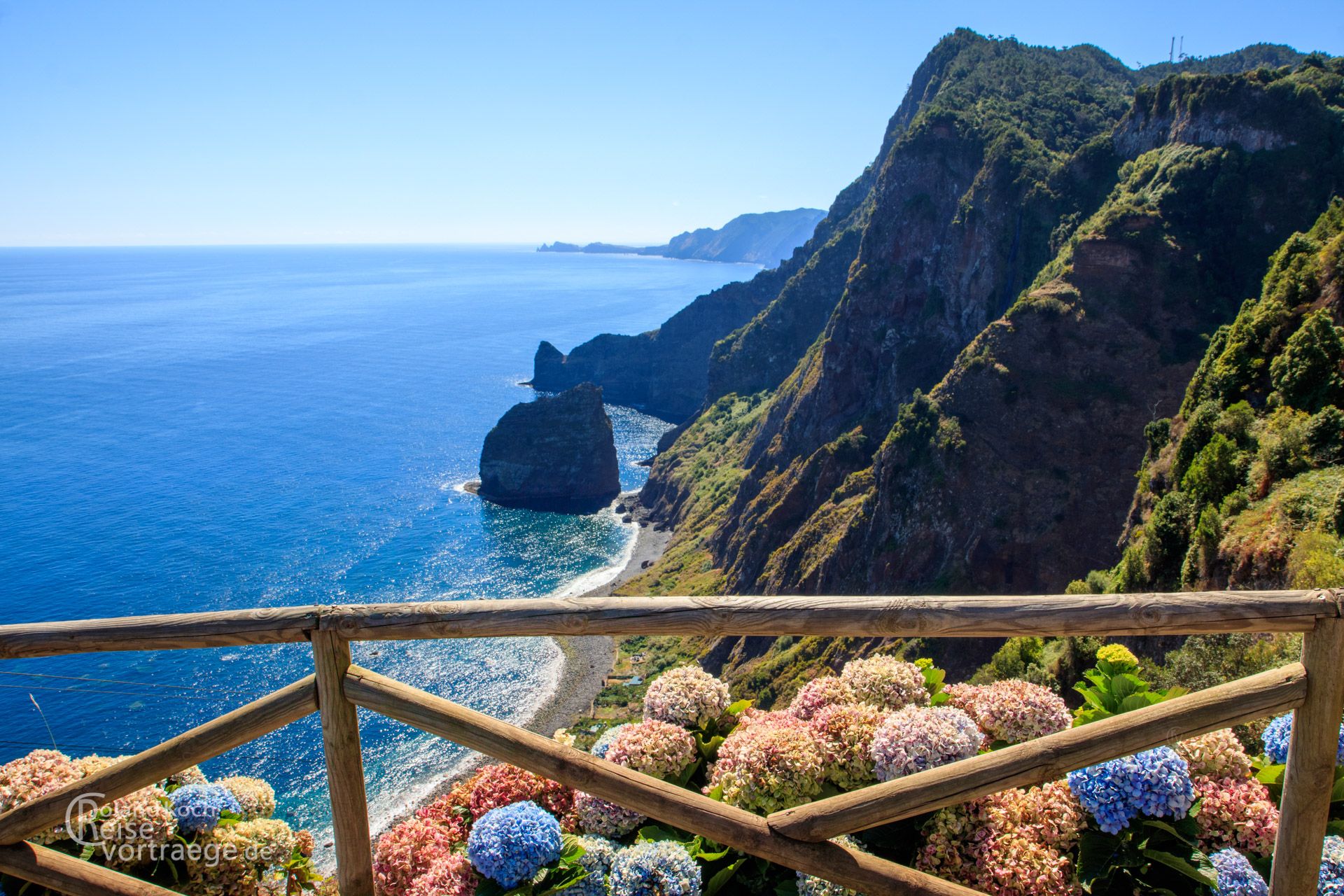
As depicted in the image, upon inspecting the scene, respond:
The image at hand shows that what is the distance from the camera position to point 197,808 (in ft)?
16.4

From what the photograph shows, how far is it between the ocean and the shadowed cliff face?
89.2 ft

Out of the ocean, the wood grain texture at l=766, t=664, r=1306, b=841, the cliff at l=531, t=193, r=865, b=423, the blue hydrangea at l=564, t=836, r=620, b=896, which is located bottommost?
the ocean

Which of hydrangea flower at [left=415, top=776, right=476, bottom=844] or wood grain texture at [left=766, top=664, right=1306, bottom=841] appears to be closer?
wood grain texture at [left=766, top=664, right=1306, bottom=841]

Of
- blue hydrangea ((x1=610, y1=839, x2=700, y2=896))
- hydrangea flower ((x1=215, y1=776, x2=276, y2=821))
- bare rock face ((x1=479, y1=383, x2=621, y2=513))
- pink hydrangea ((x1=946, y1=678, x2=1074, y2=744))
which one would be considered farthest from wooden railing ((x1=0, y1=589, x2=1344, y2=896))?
bare rock face ((x1=479, y1=383, x2=621, y2=513))

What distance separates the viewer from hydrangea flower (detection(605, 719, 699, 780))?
4.84 meters

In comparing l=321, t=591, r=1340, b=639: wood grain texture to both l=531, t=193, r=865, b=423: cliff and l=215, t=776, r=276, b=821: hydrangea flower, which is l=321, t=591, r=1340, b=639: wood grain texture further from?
l=531, t=193, r=865, b=423: cliff

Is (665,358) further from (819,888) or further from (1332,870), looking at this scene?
(1332,870)

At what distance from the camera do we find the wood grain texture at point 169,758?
397 centimetres

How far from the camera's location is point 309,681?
13.1 ft

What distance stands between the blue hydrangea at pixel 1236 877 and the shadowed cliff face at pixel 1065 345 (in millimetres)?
40752

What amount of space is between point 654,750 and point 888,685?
1.58 meters

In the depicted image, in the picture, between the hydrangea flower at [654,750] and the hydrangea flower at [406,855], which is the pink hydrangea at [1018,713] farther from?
the hydrangea flower at [406,855]

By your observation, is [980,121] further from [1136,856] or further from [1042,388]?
[1136,856]

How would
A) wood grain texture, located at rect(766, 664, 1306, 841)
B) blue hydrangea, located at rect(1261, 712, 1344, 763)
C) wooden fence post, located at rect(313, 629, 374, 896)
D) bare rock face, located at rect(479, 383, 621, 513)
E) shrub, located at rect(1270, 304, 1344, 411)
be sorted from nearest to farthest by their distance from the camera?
wood grain texture, located at rect(766, 664, 1306, 841), wooden fence post, located at rect(313, 629, 374, 896), blue hydrangea, located at rect(1261, 712, 1344, 763), shrub, located at rect(1270, 304, 1344, 411), bare rock face, located at rect(479, 383, 621, 513)
